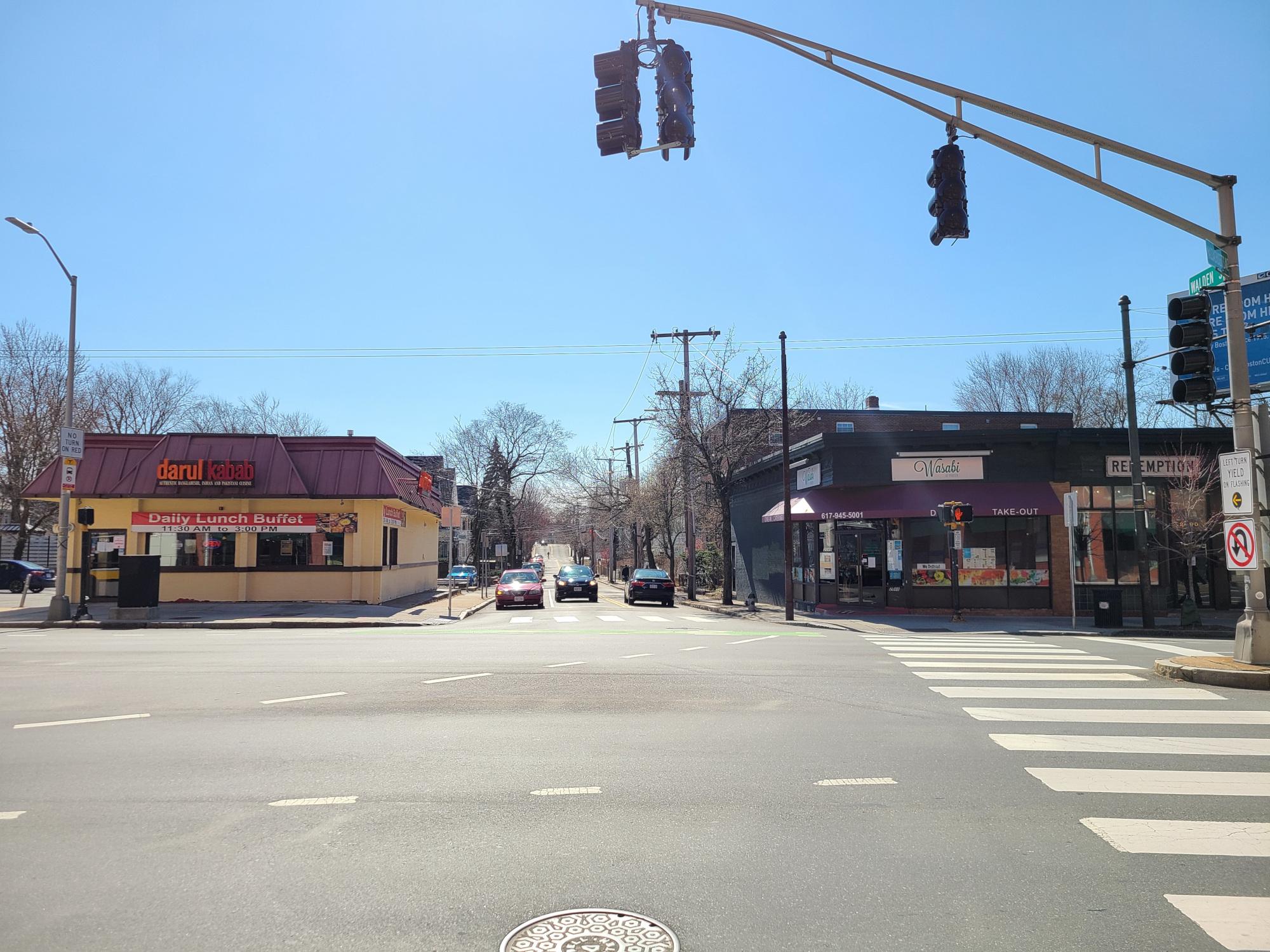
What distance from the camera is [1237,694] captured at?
32.3ft

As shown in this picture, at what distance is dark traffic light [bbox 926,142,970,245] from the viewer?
8.90 m

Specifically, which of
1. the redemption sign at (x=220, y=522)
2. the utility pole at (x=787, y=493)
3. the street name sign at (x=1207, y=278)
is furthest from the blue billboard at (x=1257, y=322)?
the redemption sign at (x=220, y=522)

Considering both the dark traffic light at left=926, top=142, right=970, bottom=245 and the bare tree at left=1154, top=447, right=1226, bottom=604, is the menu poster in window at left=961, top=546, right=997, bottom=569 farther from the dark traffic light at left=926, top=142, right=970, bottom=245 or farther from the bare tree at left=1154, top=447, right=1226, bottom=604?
→ the dark traffic light at left=926, top=142, right=970, bottom=245

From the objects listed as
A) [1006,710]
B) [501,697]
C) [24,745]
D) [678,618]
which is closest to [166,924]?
[24,745]

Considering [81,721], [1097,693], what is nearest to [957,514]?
[1097,693]

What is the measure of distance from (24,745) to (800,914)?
721 centimetres

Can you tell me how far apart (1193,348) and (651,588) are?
2503cm

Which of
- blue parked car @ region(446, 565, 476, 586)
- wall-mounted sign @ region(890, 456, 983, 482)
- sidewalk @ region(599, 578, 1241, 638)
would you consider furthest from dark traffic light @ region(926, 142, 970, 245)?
blue parked car @ region(446, 565, 476, 586)

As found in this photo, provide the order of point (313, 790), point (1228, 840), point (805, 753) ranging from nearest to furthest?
1. point (1228, 840)
2. point (313, 790)
3. point (805, 753)

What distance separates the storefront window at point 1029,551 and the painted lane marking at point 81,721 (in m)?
23.7

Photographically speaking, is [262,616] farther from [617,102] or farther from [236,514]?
[617,102]

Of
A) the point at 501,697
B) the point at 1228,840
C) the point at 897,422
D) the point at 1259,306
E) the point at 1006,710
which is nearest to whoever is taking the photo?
the point at 1228,840

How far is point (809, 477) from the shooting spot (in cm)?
2855

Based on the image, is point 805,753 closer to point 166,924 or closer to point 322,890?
point 322,890
